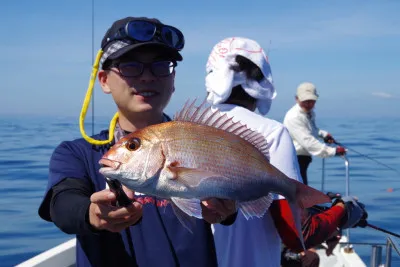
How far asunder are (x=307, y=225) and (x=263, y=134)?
0.62m

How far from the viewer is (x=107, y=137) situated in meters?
2.02

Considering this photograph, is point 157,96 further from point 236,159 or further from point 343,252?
point 343,252

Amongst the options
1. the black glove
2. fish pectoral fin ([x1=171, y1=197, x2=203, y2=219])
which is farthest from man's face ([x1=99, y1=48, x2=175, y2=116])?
the black glove

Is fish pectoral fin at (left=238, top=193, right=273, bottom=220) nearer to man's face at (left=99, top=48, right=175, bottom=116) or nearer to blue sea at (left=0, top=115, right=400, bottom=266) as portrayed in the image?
man's face at (left=99, top=48, right=175, bottom=116)

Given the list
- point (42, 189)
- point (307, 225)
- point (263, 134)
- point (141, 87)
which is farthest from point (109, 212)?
point (42, 189)

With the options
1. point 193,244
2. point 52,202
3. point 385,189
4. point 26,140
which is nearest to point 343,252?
point 193,244

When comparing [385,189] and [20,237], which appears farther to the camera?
[385,189]

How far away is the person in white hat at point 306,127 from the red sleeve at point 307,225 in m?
4.79

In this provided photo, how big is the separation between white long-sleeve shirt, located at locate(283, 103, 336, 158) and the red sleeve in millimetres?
4769

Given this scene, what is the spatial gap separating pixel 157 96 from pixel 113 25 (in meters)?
0.36

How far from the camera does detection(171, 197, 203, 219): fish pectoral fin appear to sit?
146 cm

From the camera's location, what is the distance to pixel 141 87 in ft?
6.19

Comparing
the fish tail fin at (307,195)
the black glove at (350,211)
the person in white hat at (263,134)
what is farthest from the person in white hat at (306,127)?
the fish tail fin at (307,195)

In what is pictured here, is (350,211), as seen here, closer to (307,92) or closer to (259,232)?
A: (259,232)
